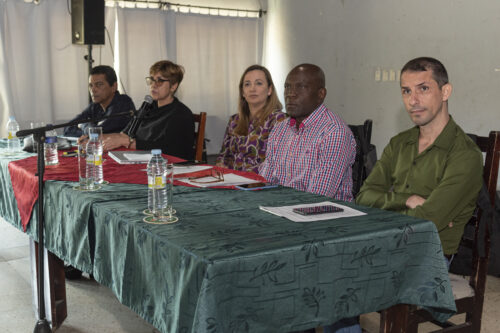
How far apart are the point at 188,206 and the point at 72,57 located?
14.3 ft

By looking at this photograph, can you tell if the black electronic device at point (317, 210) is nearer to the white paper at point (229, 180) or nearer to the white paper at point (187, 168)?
the white paper at point (229, 180)

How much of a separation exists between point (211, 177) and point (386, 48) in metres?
3.58

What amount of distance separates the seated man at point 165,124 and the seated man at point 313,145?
896 mm

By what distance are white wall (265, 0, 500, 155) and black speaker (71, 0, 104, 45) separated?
2379 mm

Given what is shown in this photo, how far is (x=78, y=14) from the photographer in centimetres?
504

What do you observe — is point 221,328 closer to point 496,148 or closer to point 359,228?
point 359,228

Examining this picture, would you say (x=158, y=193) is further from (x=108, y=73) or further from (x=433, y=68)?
(x=108, y=73)

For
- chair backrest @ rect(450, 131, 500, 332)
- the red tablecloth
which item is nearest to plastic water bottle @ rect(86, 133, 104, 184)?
the red tablecloth

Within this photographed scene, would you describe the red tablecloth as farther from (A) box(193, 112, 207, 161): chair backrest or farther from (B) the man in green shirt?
(A) box(193, 112, 207, 161): chair backrest

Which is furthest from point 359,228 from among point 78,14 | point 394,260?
point 78,14

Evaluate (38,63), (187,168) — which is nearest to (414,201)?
(187,168)

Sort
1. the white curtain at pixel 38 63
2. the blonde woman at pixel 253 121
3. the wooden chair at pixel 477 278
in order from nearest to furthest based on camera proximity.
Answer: the wooden chair at pixel 477 278, the blonde woman at pixel 253 121, the white curtain at pixel 38 63

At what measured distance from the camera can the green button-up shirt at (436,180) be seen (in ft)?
5.76

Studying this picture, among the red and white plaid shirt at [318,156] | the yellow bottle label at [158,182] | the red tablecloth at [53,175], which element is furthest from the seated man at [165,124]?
the yellow bottle label at [158,182]
